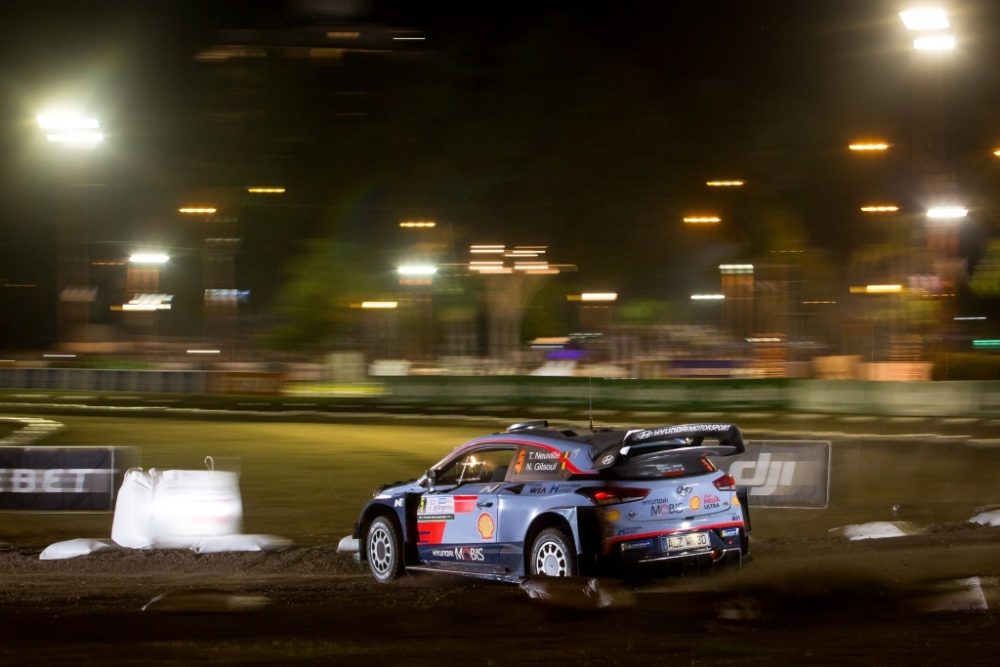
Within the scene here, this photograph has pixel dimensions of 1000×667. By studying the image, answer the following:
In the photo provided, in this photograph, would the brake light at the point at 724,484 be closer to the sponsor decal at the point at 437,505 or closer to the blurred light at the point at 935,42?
the sponsor decal at the point at 437,505

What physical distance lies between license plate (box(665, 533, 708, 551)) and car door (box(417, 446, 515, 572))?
135 centimetres

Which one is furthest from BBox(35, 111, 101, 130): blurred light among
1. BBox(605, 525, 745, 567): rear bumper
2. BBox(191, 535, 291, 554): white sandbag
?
BBox(605, 525, 745, 567): rear bumper

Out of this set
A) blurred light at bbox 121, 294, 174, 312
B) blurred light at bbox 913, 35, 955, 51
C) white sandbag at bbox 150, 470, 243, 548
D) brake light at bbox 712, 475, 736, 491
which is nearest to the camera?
brake light at bbox 712, 475, 736, 491

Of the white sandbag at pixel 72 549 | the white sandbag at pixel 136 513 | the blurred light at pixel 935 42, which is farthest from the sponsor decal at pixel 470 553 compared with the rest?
the blurred light at pixel 935 42

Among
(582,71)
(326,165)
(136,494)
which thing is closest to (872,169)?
(582,71)

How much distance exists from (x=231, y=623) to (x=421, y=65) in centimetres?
3170

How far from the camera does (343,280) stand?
155 feet

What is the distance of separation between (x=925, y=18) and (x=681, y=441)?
13.1 m

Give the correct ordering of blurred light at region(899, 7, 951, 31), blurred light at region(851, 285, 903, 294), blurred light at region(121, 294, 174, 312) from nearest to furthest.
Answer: blurred light at region(899, 7, 951, 31)
blurred light at region(851, 285, 903, 294)
blurred light at region(121, 294, 174, 312)

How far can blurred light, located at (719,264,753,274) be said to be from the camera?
141ft

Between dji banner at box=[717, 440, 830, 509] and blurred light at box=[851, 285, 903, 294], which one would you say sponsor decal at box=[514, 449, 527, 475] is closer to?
dji banner at box=[717, 440, 830, 509]

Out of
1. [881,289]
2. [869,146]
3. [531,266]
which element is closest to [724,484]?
[869,146]

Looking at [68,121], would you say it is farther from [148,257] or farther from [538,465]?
[148,257]

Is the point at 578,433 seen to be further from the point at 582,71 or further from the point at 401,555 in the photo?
the point at 582,71
